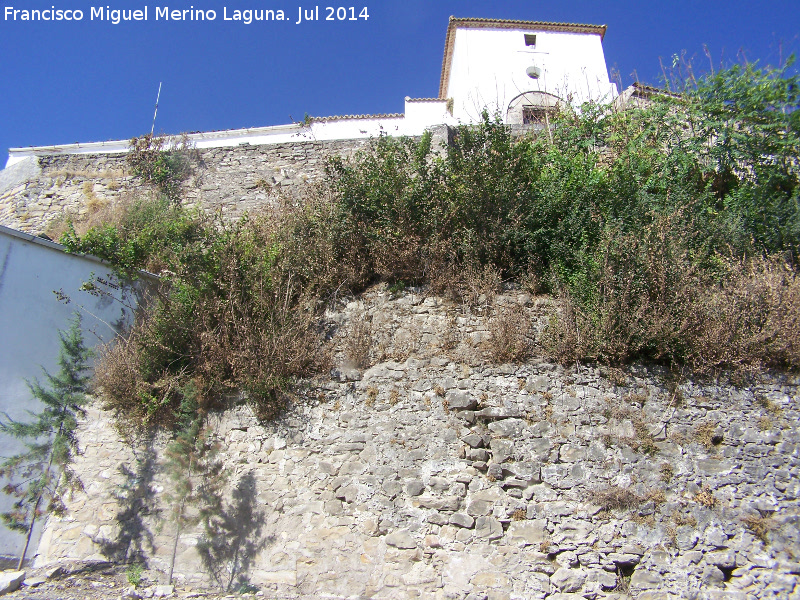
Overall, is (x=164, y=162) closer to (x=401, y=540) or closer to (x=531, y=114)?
(x=531, y=114)

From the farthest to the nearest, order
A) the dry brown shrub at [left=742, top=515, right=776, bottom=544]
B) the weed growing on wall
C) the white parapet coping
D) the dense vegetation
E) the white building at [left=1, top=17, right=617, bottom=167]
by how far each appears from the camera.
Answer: the white building at [left=1, top=17, right=617, bottom=167]
the white parapet coping
the weed growing on wall
the dense vegetation
the dry brown shrub at [left=742, top=515, right=776, bottom=544]

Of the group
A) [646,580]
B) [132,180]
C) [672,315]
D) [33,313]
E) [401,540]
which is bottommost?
[646,580]

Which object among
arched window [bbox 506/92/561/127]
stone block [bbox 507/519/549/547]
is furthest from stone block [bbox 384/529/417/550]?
arched window [bbox 506/92/561/127]

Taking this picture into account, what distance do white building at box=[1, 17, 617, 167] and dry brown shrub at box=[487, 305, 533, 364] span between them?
6739mm

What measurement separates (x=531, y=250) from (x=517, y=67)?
8.75 metres

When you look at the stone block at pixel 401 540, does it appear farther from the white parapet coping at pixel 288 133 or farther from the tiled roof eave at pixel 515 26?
the tiled roof eave at pixel 515 26

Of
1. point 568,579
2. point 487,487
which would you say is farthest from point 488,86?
point 568,579

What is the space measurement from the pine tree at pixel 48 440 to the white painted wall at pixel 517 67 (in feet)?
32.2

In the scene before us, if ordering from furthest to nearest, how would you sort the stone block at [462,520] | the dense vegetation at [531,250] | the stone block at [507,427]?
the dense vegetation at [531,250] → the stone block at [507,427] → the stone block at [462,520]

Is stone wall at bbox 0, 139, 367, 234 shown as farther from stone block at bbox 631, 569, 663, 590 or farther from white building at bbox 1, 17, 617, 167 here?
stone block at bbox 631, 569, 663, 590

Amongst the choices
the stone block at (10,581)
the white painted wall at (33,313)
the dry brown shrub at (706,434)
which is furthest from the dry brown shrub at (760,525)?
the white painted wall at (33,313)

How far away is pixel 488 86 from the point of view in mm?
13344

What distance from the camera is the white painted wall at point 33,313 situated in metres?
6.44

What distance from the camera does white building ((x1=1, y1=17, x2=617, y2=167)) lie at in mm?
12109
